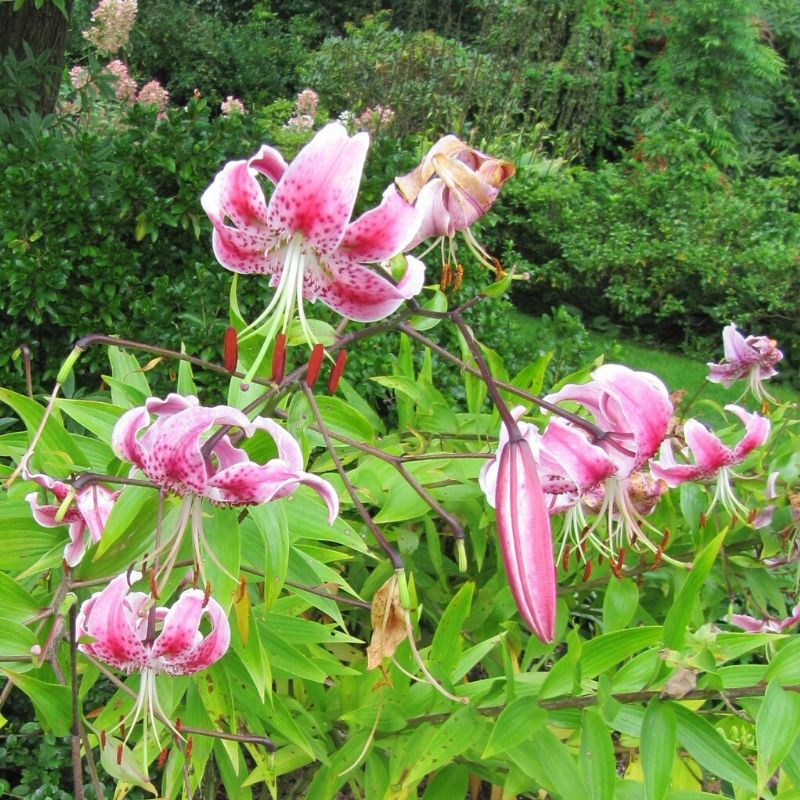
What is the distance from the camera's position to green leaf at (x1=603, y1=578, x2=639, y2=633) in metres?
0.89

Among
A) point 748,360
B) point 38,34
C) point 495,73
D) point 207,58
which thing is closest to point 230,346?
point 748,360

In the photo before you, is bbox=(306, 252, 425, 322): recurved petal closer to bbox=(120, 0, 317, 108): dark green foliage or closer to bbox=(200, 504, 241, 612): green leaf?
bbox=(200, 504, 241, 612): green leaf

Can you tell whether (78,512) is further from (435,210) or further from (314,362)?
(435,210)

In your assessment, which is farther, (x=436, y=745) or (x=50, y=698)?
(x=436, y=745)

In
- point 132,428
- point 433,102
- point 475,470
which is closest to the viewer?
point 132,428

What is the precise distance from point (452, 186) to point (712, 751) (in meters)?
0.48

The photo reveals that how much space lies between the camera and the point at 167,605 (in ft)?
2.64

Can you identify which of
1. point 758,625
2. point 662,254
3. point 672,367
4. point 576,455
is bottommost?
point 672,367

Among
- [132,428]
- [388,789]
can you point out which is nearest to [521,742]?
[388,789]

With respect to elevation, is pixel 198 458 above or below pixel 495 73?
above

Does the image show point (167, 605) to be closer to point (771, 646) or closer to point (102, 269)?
point (771, 646)

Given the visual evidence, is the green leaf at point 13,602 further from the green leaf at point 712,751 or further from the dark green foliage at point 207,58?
the dark green foliage at point 207,58

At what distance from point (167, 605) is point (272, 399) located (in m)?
0.24

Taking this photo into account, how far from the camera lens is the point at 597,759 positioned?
0.72 m
